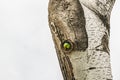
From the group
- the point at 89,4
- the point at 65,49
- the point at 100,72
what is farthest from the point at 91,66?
the point at 89,4

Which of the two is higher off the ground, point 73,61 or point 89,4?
point 89,4

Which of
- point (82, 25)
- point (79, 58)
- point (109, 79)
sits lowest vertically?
point (109, 79)

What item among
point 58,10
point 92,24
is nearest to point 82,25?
point 92,24

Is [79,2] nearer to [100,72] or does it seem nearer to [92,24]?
[92,24]

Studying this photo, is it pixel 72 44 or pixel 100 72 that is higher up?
pixel 72 44

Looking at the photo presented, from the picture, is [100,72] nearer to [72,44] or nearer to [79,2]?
[72,44]

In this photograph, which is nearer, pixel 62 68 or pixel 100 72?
pixel 100 72
